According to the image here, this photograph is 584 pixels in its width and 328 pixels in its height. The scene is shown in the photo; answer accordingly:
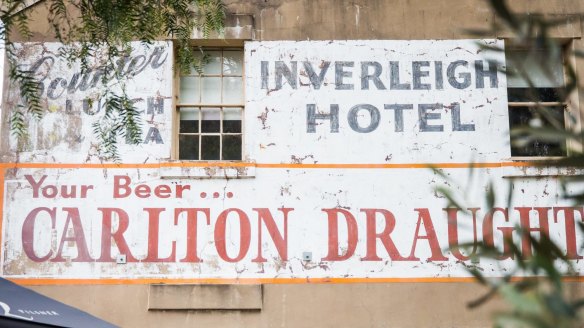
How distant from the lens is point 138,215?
936 cm

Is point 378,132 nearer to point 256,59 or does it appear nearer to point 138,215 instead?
point 256,59

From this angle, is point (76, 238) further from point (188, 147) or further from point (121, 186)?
point (188, 147)

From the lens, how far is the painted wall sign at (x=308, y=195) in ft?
30.4

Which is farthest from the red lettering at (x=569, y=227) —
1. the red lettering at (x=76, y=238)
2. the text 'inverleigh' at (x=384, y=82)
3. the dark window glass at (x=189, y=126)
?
the red lettering at (x=76, y=238)

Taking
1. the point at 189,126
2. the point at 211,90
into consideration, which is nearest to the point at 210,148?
the point at 189,126

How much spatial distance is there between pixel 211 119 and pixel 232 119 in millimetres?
237

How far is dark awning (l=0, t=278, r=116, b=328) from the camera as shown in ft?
18.7

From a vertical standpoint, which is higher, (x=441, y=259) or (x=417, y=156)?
(x=417, y=156)

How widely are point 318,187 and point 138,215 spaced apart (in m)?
1.96

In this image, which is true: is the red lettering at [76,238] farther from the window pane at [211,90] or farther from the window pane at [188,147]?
the window pane at [211,90]

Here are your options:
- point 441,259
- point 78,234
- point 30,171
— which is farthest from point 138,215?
point 441,259

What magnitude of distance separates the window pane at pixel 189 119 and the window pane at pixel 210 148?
179mm

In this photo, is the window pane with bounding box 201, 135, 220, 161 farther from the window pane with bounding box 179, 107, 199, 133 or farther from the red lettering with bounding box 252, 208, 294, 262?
the red lettering with bounding box 252, 208, 294, 262

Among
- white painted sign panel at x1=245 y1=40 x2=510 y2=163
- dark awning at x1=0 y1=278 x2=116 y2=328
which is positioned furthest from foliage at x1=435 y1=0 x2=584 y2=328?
white painted sign panel at x1=245 y1=40 x2=510 y2=163
